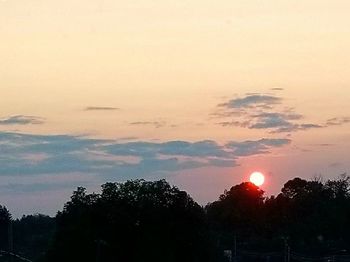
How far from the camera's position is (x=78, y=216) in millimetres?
59062

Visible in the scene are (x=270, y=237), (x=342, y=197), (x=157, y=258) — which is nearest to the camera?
(x=157, y=258)

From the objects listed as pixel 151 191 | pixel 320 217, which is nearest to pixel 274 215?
pixel 320 217

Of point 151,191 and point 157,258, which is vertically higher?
point 151,191

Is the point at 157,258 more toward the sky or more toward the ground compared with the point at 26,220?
more toward the ground

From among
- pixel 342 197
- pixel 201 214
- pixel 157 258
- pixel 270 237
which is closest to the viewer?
pixel 157 258

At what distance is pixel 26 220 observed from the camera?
100562 millimetres

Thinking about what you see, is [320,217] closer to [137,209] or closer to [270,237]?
[270,237]

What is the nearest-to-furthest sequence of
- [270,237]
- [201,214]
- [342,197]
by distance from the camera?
[201,214] → [270,237] → [342,197]

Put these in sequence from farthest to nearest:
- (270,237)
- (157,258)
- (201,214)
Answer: (270,237)
(201,214)
(157,258)

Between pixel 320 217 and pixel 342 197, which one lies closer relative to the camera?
pixel 320 217

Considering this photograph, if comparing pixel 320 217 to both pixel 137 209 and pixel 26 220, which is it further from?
pixel 137 209

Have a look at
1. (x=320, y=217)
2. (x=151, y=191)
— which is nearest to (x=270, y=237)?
(x=320, y=217)

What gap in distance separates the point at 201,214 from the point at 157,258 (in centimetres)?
481

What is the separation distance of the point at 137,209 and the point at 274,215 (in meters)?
44.3
